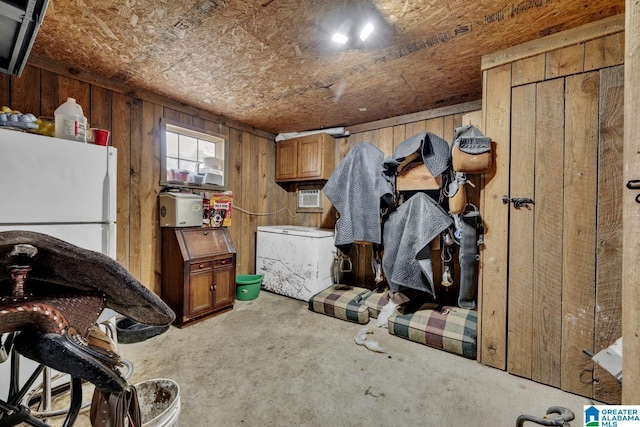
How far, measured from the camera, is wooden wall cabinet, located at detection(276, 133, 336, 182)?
344 cm

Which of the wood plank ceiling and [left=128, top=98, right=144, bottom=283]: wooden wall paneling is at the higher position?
the wood plank ceiling

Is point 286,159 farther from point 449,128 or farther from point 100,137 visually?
point 100,137

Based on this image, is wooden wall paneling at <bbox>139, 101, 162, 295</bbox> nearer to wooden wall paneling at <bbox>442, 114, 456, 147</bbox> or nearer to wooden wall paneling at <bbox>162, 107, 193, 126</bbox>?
wooden wall paneling at <bbox>162, 107, 193, 126</bbox>

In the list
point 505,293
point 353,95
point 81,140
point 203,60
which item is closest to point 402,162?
point 353,95

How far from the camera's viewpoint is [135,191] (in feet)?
8.27

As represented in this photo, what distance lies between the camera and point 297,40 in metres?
1.72

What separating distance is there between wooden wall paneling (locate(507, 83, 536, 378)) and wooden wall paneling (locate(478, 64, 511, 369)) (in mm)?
33

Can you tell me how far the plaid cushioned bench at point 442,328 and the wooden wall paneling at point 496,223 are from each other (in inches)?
6.1

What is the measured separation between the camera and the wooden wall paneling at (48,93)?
79.0 inches

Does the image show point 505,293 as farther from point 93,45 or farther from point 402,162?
point 93,45

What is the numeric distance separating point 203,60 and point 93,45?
0.72 meters

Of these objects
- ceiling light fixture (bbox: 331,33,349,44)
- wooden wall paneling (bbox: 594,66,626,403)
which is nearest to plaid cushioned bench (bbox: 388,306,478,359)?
wooden wall paneling (bbox: 594,66,626,403)

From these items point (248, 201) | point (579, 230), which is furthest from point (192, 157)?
point (579, 230)

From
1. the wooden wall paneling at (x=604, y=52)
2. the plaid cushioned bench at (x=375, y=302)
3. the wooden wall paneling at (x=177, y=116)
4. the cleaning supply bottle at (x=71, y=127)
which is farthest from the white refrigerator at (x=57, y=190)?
the wooden wall paneling at (x=604, y=52)
